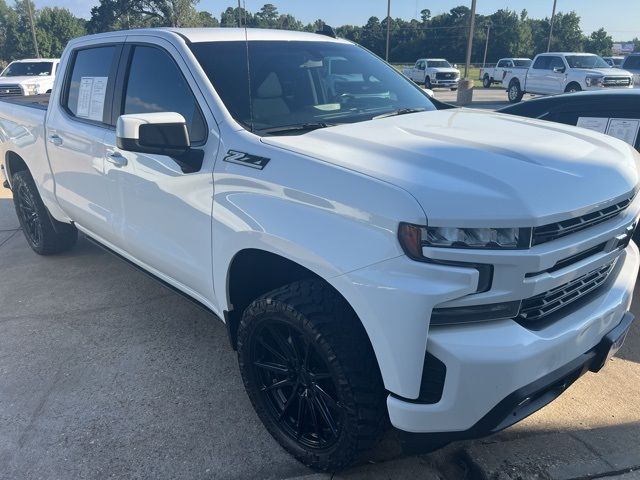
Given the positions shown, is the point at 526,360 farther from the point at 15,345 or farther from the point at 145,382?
the point at 15,345

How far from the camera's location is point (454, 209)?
1835 mm

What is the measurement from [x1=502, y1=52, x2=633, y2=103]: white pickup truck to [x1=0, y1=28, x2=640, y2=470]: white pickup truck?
15763 millimetres

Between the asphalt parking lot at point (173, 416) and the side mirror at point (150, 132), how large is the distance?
1.42 m

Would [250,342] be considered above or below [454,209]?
below

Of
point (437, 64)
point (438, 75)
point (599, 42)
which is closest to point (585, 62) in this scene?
point (438, 75)

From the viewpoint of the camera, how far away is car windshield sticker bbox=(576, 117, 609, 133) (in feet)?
14.2

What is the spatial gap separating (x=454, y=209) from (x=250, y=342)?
120 cm

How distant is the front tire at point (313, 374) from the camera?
2109mm

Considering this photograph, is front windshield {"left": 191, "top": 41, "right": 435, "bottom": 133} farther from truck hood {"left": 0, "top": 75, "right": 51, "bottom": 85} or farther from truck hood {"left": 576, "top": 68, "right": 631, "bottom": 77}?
truck hood {"left": 0, "top": 75, "right": 51, "bottom": 85}

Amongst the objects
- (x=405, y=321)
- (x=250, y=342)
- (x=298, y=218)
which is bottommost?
(x=250, y=342)

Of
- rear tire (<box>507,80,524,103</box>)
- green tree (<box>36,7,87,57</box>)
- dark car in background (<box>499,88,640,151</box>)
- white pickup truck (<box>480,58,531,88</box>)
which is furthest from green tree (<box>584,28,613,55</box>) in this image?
dark car in background (<box>499,88,640,151</box>)

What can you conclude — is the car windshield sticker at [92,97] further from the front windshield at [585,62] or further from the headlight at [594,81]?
the front windshield at [585,62]

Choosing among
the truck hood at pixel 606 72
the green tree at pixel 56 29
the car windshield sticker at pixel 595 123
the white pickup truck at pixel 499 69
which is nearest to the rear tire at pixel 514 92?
the white pickup truck at pixel 499 69

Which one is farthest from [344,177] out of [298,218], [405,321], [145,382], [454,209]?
[145,382]
